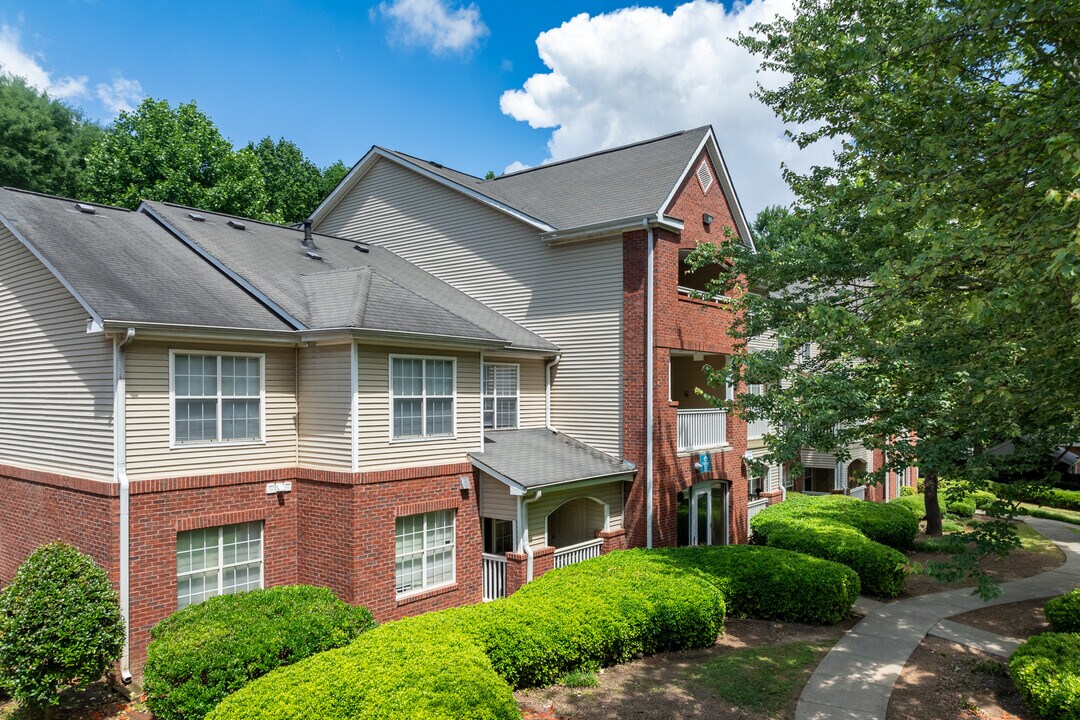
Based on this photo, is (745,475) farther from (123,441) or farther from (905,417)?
(123,441)

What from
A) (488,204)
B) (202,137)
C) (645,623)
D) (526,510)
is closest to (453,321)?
(526,510)

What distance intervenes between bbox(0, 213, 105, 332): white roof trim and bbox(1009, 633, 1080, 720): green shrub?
1536cm

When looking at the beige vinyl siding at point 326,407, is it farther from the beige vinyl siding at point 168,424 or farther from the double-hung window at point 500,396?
the double-hung window at point 500,396

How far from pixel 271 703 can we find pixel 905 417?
10527 mm

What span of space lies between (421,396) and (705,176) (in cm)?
1142

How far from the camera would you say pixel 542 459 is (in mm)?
16344

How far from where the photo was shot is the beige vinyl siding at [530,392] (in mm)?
18406

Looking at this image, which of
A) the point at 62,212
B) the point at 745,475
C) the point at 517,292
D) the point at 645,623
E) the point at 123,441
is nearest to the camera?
the point at 123,441

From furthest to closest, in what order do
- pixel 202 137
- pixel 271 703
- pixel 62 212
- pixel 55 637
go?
pixel 202 137
pixel 62 212
pixel 55 637
pixel 271 703

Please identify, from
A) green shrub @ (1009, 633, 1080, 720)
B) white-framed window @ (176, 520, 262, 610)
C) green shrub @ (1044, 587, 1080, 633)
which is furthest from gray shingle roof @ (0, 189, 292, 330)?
green shrub @ (1044, 587, 1080, 633)

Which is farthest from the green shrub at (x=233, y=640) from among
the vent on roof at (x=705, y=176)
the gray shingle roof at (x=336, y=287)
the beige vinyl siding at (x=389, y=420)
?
the vent on roof at (x=705, y=176)

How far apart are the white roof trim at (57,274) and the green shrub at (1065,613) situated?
61.1ft

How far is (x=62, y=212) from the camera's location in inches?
567

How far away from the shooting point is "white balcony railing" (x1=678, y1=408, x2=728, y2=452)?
18766mm
